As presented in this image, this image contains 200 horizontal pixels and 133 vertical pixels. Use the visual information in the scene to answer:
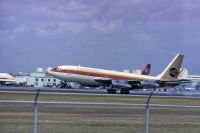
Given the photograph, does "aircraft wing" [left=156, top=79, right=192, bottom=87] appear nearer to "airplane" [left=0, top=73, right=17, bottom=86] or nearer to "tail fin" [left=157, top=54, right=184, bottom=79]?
"tail fin" [left=157, top=54, right=184, bottom=79]

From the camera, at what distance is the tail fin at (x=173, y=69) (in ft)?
259

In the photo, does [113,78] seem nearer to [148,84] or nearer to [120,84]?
[120,84]

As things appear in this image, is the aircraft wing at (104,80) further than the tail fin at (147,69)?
No

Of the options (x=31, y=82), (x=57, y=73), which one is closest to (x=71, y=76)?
(x=57, y=73)

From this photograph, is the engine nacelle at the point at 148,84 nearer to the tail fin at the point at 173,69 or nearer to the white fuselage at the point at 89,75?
the white fuselage at the point at 89,75

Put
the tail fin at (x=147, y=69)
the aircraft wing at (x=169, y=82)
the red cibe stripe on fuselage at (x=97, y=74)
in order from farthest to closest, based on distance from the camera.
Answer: the tail fin at (x=147, y=69) < the aircraft wing at (x=169, y=82) < the red cibe stripe on fuselage at (x=97, y=74)

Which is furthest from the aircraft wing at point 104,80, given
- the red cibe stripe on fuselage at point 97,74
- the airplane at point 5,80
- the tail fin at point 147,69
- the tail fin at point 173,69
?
the airplane at point 5,80

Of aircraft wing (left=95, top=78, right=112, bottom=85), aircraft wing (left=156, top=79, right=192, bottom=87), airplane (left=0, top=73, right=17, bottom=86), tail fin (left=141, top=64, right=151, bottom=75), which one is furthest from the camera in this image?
airplane (left=0, top=73, right=17, bottom=86)

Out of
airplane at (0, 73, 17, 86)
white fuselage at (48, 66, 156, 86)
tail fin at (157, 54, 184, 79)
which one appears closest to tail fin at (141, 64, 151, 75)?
tail fin at (157, 54, 184, 79)

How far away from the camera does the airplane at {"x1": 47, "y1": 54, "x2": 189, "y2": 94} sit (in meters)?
71.4

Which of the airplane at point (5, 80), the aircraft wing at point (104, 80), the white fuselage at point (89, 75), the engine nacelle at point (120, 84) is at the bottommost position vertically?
the engine nacelle at point (120, 84)

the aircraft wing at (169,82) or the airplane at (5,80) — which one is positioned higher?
the airplane at (5,80)

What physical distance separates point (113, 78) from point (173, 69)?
34.7 feet

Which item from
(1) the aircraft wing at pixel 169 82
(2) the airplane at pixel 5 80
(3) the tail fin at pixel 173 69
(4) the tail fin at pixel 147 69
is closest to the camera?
(1) the aircraft wing at pixel 169 82
